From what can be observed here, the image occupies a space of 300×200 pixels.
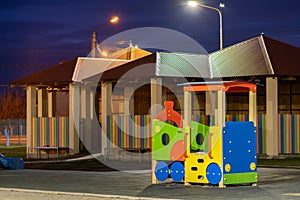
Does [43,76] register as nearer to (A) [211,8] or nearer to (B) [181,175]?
(A) [211,8]

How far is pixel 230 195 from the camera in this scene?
15.9 meters

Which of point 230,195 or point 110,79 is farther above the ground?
point 110,79

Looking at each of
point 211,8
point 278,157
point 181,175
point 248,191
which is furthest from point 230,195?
point 211,8

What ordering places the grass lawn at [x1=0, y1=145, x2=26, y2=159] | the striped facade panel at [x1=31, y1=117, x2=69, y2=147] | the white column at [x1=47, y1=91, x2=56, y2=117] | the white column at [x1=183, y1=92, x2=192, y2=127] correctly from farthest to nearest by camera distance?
the white column at [x1=47, y1=91, x2=56, y2=117] → the grass lawn at [x1=0, y1=145, x2=26, y2=159] → the striped facade panel at [x1=31, y1=117, x2=69, y2=147] → the white column at [x1=183, y1=92, x2=192, y2=127]

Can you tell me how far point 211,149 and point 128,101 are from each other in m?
23.0

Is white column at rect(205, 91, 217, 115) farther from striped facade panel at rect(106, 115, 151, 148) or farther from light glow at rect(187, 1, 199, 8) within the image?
light glow at rect(187, 1, 199, 8)

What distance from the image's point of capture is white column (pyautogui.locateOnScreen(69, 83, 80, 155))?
35938mm

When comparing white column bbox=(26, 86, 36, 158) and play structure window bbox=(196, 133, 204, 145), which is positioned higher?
white column bbox=(26, 86, 36, 158)

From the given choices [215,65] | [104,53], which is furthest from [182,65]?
[104,53]

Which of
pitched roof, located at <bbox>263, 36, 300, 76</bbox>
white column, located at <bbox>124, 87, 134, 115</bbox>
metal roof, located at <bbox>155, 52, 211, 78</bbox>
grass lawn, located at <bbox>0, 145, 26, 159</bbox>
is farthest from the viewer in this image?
white column, located at <bbox>124, 87, 134, 115</bbox>

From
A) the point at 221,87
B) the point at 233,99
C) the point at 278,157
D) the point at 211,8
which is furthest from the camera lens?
the point at 233,99

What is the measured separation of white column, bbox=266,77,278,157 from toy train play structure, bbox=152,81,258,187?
491 inches

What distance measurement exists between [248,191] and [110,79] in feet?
58.5

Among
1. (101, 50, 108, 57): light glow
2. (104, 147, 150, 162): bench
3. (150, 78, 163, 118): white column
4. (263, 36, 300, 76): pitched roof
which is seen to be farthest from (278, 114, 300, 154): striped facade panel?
(101, 50, 108, 57): light glow
